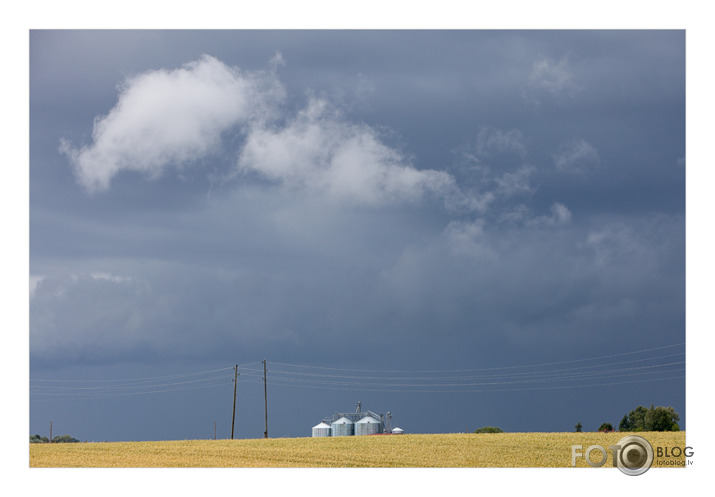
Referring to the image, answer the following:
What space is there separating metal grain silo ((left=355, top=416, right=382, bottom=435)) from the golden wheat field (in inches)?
1541

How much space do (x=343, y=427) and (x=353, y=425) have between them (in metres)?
1.27

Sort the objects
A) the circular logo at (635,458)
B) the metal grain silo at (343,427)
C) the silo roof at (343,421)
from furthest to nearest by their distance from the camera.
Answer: the silo roof at (343,421), the metal grain silo at (343,427), the circular logo at (635,458)

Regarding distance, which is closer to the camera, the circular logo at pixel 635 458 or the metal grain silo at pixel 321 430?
the circular logo at pixel 635 458

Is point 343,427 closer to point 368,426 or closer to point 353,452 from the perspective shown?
point 368,426

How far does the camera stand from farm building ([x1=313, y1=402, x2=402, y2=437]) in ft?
326

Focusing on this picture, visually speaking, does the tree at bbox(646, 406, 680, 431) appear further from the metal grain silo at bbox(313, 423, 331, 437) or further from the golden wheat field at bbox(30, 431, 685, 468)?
the metal grain silo at bbox(313, 423, 331, 437)

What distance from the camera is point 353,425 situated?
100688 millimetres


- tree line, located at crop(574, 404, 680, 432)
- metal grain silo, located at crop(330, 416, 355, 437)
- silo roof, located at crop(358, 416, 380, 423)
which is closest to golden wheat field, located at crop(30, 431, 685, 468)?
tree line, located at crop(574, 404, 680, 432)

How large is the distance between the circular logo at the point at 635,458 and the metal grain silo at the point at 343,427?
60.1 meters

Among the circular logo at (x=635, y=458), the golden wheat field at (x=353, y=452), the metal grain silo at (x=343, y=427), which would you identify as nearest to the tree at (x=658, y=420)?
the golden wheat field at (x=353, y=452)

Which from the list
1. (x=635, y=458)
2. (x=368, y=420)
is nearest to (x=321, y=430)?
(x=368, y=420)

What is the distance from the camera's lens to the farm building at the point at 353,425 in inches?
3907

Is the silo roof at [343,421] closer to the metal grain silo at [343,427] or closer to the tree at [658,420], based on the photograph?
the metal grain silo at [343,427]
